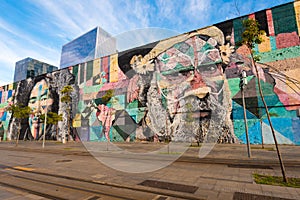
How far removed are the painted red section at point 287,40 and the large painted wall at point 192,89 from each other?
11cm

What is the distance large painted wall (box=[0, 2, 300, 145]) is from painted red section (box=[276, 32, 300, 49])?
107 millimetres

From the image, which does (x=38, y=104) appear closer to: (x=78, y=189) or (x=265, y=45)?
(x=78, y=189)

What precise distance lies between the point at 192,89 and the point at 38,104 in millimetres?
43156

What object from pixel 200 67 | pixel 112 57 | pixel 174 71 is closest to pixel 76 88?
pixel 112 57

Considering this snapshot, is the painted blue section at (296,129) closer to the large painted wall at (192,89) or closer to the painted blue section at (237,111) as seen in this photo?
the large painted wall at (192,89)

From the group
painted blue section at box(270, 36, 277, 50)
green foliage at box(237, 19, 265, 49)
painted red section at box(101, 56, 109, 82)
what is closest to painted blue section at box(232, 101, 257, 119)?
painted blue section at box(270, 36, 277, 50)

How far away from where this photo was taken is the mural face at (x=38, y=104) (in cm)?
4534

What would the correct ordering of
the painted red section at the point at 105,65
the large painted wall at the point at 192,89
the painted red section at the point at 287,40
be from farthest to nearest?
the painted red section at the point at 105,65 → the large painted wall at the point at 192,89 → the painted red section at the point at 287,40

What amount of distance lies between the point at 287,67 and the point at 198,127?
14592 millimetres

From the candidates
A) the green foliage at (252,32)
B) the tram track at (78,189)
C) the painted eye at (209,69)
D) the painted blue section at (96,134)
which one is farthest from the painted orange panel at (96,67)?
the green foliage at (252,32)

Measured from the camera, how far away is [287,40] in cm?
2342

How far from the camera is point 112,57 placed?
39094 millimetres

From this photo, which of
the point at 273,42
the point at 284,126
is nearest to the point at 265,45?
the point at 273,42

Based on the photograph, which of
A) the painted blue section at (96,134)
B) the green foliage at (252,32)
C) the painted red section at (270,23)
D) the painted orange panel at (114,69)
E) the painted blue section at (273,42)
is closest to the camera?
the green foliage at (252,32)
